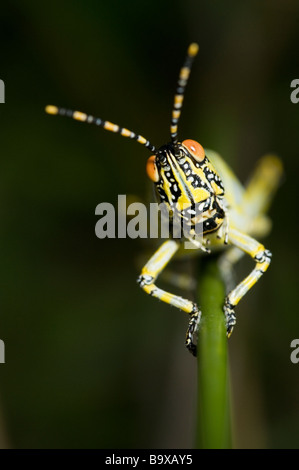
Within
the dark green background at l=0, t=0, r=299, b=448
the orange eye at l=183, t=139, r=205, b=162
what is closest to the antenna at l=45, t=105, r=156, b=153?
the orange eye at l=183, t=139, r=205, b=162

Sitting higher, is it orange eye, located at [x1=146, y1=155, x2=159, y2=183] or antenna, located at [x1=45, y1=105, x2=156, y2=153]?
antenna, located at [x1=45, y1=105, x2=156, y2=153]

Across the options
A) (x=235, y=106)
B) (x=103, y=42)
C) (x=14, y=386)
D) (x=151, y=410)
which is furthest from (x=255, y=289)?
(x=103, y=42)

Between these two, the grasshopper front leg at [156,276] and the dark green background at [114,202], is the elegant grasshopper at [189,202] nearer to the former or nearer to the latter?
the grasshopper front leg at [156,276]

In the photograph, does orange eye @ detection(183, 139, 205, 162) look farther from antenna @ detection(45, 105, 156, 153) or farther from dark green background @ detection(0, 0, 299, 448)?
dark green background @ detection(0, 0, 299, 448)

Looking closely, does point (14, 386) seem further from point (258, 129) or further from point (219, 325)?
point (258, 129)

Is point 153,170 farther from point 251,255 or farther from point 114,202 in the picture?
point 114,202

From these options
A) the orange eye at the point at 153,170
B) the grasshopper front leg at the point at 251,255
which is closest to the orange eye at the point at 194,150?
the orange eye at the point at 153,170

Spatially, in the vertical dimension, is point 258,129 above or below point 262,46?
below
